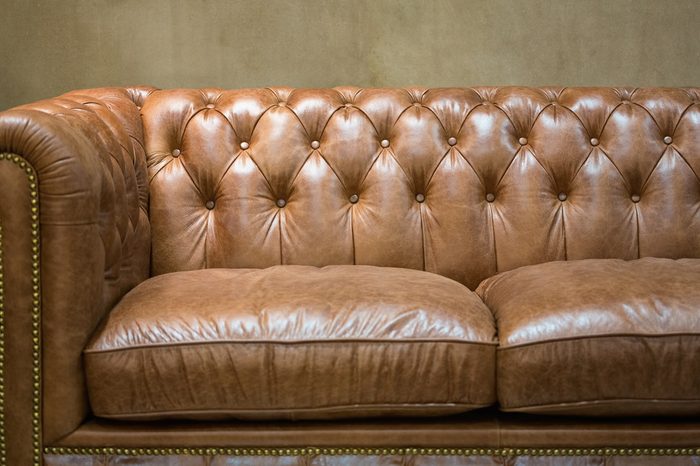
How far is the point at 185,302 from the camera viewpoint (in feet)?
4.61

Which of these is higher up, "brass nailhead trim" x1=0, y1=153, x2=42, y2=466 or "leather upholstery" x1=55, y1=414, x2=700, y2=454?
"brass nailhead trim" x1=0, y1=153, x2=42, y2=466

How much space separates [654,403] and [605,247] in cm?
65

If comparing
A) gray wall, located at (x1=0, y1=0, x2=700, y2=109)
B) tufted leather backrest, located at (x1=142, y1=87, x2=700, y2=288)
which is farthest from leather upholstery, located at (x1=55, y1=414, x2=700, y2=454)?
gray wall, located at (x1=0, y1=0, x2=700, y2=109)

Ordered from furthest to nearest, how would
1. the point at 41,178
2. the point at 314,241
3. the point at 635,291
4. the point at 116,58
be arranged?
the point at 116,58 < the point at 314,241 < the point at 635,291 < the point at 41,178

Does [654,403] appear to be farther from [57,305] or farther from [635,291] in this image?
[57,305]

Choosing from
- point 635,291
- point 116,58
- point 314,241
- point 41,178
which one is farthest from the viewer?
point 116,58

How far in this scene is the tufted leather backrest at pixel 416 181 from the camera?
1872 mm

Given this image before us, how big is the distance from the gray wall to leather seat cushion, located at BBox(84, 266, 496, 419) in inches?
50.0

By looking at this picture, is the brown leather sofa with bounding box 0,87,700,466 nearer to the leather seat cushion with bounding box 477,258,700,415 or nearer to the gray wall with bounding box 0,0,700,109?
the leather seat cushion with bounding box 477,258,700,415

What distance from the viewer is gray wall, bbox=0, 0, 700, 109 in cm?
238

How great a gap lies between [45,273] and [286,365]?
18.9 inches

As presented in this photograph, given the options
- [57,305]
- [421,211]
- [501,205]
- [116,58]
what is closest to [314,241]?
[421,211]

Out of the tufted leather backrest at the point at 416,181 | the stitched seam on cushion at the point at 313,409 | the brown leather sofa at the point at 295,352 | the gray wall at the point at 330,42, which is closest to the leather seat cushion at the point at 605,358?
the brown leather sofa at the point at 295,352

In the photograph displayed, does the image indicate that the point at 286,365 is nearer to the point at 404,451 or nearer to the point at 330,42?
the point at 404,451
